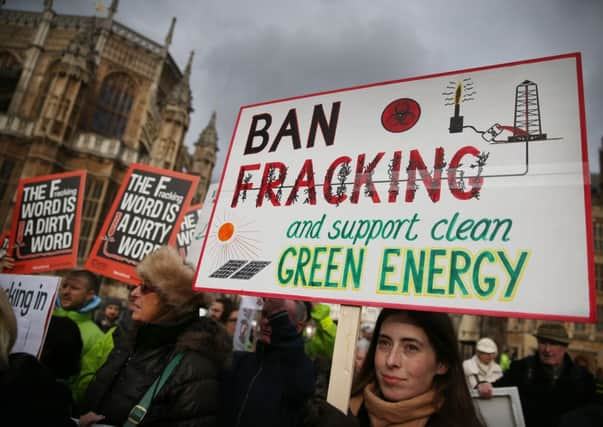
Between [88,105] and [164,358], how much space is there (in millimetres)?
23055

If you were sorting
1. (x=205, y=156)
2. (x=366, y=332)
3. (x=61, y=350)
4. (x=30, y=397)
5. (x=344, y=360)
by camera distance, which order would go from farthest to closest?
(x=205, y=156), (x=366, y=332), (x=61, y=350), (x=344, y=360), (x=30, y=397)

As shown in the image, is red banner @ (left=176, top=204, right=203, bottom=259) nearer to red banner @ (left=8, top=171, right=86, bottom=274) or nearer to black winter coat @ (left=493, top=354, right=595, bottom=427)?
red banner @ (left=8, top=171, right=86, bottom=274)

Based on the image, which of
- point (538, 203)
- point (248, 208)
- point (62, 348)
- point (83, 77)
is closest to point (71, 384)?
point (62, 348)

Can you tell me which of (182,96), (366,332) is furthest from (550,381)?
(182,96)

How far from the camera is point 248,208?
2.14m

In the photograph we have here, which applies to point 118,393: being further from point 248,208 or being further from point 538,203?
point 538,203

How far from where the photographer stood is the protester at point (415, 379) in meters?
1.54

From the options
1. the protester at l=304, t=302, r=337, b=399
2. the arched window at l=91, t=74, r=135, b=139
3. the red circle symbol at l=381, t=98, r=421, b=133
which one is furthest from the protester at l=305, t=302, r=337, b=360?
the arched window at l=91, t=74, r=135, b=139

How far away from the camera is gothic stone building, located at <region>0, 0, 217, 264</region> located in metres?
17.8

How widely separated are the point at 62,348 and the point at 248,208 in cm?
186

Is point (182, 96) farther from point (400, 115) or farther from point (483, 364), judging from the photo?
point (400, 115)

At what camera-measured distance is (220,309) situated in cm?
439

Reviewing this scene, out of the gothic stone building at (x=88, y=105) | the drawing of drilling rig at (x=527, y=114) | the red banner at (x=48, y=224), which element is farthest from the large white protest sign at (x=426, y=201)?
the gothic stone building at (x=88, y=105)

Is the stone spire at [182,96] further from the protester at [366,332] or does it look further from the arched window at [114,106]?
the protester at [366,332]
